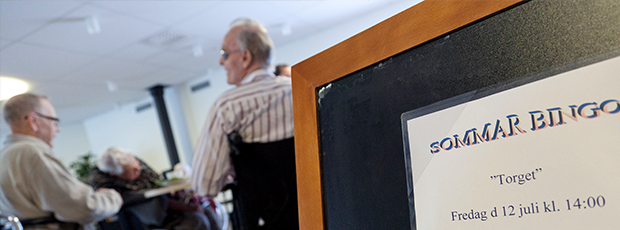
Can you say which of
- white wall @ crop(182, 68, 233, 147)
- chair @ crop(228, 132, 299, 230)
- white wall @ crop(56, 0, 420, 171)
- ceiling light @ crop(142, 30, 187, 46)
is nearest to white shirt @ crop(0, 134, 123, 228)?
chair @ crop(228, 132, 299, 230)

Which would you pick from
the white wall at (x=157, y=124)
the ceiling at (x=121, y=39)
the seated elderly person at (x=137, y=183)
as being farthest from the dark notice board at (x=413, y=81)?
the white wall at (x=157, y=124)

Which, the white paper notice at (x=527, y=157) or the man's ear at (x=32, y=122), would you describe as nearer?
the white paper notice at (x=527, y=157)

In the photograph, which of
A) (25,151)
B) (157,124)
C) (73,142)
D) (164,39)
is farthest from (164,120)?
(25,151)

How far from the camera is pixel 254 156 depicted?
1.13 metres

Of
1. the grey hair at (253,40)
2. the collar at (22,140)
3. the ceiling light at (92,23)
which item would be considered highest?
the ceiling light at (92,23)

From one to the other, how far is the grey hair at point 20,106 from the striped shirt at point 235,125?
546 millimetres

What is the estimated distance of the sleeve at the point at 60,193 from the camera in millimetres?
1192

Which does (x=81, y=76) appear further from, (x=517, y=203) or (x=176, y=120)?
(x=517, y=203)

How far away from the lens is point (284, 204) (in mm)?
1122

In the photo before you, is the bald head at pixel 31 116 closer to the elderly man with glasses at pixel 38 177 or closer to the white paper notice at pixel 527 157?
the elderly man with glasses at pixel 38 177

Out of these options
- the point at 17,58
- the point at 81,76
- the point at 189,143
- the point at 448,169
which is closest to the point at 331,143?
the point at 448,169

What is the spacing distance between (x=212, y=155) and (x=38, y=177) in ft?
1.93

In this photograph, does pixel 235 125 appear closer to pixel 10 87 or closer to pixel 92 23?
pixel 10 87

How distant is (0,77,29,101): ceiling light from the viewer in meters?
0.98
